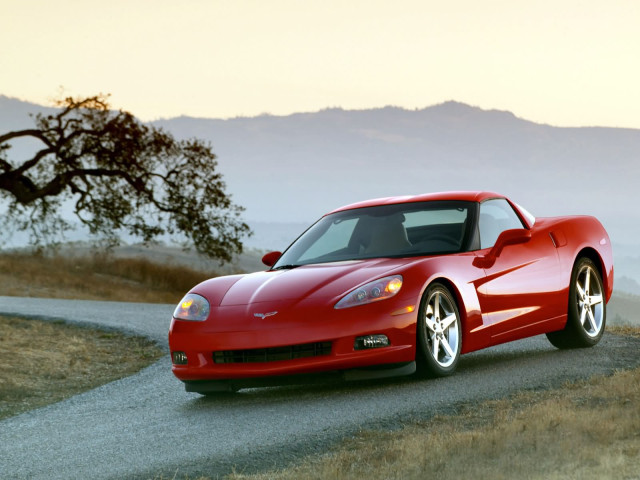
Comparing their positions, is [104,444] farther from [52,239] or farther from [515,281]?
[52,239]

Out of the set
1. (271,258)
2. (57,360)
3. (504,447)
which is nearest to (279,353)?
(271,258)

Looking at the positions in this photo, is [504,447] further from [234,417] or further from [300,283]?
[300,283]

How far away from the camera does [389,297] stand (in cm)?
801

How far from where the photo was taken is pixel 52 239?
29906mm

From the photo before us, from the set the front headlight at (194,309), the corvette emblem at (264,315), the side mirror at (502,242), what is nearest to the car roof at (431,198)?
the side mirror at (502,242)

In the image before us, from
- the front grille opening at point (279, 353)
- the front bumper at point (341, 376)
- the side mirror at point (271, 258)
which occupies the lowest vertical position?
the front bumper at point (341, 376)

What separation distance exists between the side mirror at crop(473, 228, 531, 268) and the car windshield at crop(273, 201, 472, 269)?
211mm

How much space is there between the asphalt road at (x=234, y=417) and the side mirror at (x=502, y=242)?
94cm

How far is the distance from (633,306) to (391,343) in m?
92.9

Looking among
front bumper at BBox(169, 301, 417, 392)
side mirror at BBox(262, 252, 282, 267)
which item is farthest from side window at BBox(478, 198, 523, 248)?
side mirror at BBox(262, 252, 282, 267)

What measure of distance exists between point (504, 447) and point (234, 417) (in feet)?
8.72

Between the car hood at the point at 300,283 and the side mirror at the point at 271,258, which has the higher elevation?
the side mirror at the point at 271,258

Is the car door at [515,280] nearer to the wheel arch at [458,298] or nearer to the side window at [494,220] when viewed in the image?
the side window at [494,220]

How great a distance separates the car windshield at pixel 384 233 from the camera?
911 cm
